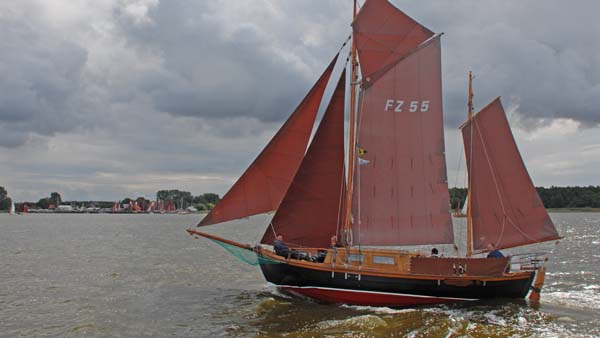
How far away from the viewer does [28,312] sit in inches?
862

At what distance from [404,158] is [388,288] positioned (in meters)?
5.79

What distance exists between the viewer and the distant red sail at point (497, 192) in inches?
957

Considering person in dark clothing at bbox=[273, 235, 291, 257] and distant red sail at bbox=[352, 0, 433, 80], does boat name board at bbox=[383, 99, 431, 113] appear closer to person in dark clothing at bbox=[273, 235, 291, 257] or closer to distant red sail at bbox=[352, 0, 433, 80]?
distant red sail at bbox=[352, 0, 433, 80]

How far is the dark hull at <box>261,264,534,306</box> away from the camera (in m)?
21.6

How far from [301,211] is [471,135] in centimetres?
865

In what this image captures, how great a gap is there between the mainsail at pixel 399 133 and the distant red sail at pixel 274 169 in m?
2.20

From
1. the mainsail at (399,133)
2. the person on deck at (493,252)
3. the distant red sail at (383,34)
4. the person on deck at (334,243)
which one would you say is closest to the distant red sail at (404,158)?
the mainsail at (399,133)

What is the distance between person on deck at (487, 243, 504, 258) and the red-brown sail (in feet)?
22.6

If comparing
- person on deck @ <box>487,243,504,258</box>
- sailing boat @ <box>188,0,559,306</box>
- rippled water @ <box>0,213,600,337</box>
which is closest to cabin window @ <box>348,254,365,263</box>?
sailing boat @ <box>188,0,559,306</box>

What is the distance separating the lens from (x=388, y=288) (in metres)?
21.6

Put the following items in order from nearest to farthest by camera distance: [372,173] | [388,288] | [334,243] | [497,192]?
[388,288] < [334,243] < [372,173] < [497,192]

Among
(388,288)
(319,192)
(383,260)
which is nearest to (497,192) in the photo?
(383,260)

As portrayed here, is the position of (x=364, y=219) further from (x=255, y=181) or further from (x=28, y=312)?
(x=28, y=312)

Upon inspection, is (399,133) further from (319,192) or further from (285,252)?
(285,252)
